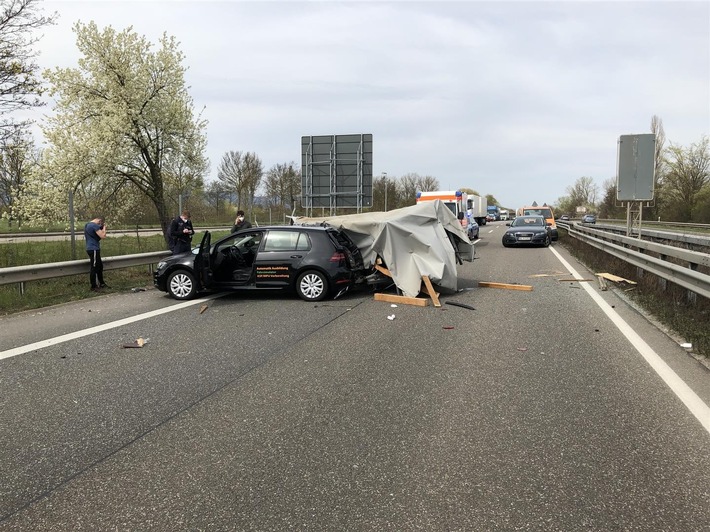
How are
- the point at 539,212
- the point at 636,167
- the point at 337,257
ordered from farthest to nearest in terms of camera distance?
1. the point at 539,212
2. the point at 636,167
3. the point at 337,257

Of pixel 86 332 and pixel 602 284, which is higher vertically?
pixel 602 284

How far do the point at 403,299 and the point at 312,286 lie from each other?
5.56 ft

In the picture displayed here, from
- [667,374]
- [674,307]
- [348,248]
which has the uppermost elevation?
[348,248]

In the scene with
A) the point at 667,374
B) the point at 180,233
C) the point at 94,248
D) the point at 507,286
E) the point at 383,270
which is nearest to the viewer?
the point at 667,374

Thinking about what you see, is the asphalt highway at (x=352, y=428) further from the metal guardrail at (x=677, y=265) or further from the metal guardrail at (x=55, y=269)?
the metal guardrail at (x=55, y=269)

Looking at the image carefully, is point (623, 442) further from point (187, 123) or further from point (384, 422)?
point (187, 123)

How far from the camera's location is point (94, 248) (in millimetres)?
11016

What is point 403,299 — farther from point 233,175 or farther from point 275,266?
point 233,175

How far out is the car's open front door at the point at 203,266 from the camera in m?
9.84

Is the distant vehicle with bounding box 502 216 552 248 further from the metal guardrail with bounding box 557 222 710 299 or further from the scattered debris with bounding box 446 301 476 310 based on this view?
the scattered debris with bounding box 446 301 476 310

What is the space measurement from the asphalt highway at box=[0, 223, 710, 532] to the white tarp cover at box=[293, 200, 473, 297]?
97.0 inches

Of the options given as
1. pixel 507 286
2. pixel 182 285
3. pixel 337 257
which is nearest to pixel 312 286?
pixel 337 257

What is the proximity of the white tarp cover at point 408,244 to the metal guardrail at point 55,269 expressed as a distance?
505 centimetres

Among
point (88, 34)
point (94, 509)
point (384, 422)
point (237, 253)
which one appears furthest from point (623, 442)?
point (88, 34)
